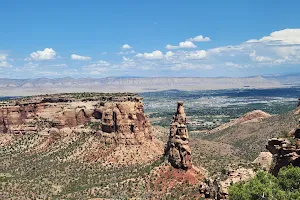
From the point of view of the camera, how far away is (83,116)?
93.9 metres

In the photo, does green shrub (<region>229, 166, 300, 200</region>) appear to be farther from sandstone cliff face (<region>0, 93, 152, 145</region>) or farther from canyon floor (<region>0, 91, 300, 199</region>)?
sandstone cliff face (<region>0, 93, 152, 145</region>)

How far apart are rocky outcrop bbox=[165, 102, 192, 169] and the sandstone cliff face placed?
58.5 ft

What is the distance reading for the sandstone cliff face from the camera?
83.2 metres

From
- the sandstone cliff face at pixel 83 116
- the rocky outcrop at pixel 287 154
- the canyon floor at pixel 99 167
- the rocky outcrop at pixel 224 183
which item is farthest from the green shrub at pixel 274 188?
the sandstone cliff face at pixel 83 116

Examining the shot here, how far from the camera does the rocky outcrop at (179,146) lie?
207 ft

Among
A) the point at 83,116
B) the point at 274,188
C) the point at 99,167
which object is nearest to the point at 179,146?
the point at 99,167

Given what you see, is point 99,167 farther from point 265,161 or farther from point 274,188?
point 274,188

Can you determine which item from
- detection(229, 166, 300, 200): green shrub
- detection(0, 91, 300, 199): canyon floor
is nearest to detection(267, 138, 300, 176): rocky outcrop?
detection(229, 166, 300, 200): green shrub

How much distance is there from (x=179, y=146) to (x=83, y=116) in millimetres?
35836

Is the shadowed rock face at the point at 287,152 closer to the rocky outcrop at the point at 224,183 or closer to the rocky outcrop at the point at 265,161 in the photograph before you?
the rocky outcrop at the point at 224,183

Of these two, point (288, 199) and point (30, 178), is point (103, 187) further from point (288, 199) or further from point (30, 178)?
point (288, 199)

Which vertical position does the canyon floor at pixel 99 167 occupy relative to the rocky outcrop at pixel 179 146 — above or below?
below

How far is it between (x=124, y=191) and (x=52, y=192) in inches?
500

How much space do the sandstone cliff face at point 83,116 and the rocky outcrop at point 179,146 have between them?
1782cm
